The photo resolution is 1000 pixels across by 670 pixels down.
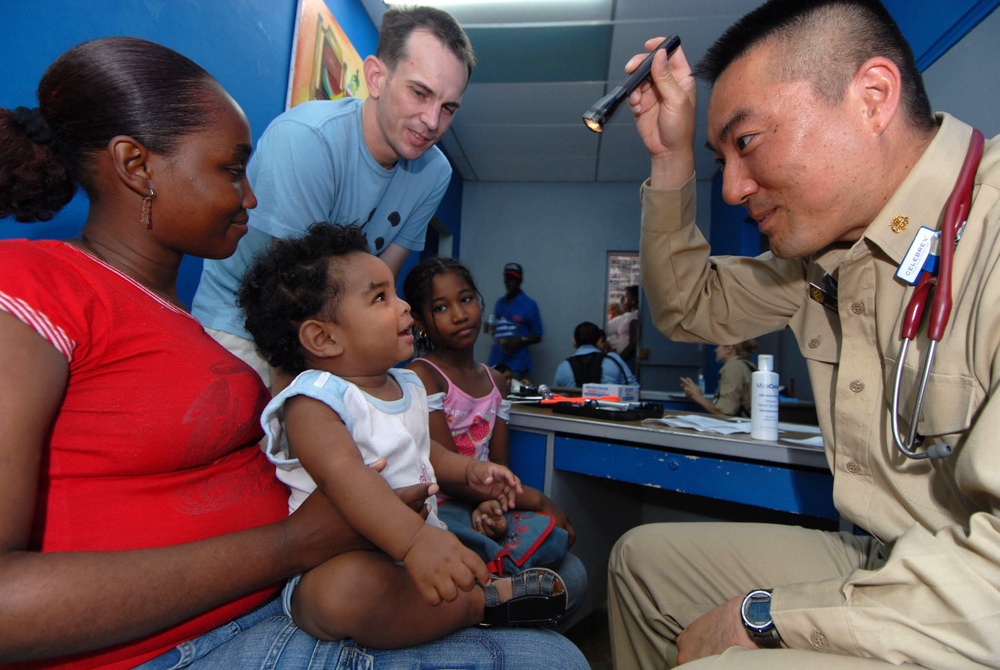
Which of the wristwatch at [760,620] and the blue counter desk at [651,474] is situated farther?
the blue counter desk at [651,474]

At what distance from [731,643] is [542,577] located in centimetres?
44

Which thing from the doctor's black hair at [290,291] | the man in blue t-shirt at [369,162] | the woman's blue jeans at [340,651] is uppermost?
the man in blue t-shirt at [369,162]

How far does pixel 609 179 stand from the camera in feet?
26.3

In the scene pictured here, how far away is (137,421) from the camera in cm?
79

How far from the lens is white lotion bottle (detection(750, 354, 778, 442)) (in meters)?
1.78

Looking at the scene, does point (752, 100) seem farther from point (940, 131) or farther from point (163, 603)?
point (163, 603)

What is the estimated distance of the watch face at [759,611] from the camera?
0.87 meters

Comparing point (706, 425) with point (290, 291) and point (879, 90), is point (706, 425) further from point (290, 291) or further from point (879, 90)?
point (290, 291)

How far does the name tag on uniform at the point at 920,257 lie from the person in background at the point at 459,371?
4.01 ft

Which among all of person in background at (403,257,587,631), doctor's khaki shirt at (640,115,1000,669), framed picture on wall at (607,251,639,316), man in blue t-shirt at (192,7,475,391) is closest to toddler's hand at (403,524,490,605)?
doctor's khaki shirt at (640,115,1000,669)

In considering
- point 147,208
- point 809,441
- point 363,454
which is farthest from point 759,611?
point 147,208

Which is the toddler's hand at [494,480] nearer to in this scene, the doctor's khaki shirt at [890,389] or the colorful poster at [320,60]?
the doctor's khaki shirt at [890,389]

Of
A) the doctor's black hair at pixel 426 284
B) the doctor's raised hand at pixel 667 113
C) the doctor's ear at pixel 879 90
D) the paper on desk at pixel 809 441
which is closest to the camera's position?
the doctor's ear at pixel 879 90

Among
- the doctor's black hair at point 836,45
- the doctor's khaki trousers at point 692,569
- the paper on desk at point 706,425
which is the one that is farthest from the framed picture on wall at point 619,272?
the doctor's black hair at point 836,45
